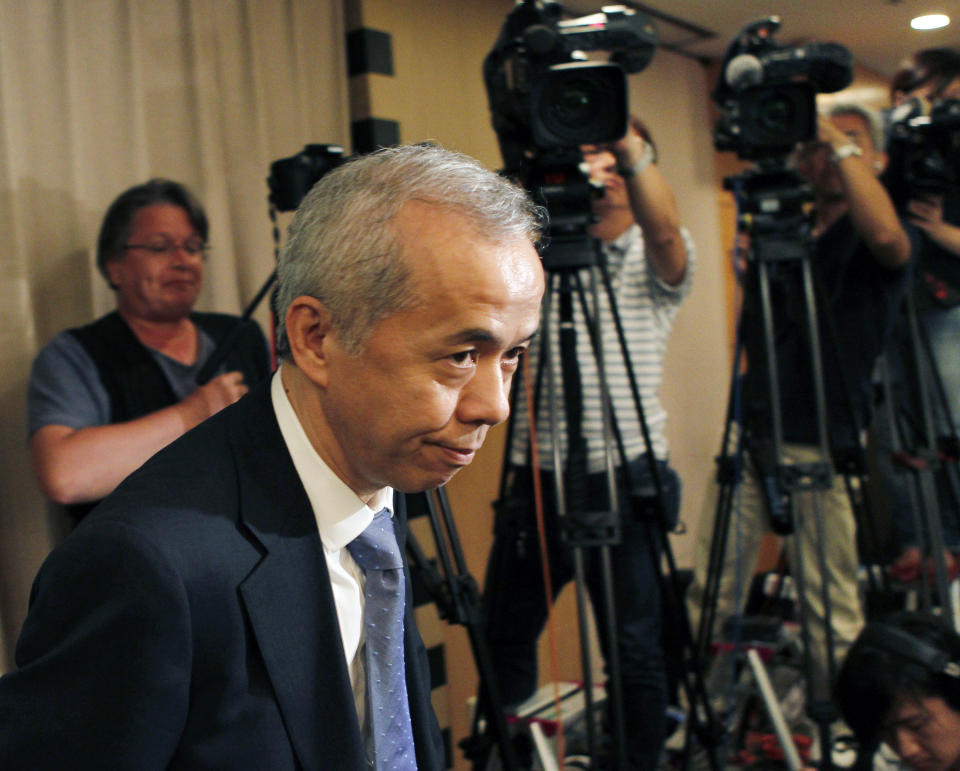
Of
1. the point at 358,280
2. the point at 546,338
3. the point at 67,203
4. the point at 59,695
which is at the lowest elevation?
the point at 59,695

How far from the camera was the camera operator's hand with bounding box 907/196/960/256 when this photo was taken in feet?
8.48

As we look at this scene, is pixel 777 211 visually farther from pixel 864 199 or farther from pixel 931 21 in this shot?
pixel 931 21

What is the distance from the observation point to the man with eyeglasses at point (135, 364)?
1.63 m

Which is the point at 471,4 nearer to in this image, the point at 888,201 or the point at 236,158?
the point at 236,158

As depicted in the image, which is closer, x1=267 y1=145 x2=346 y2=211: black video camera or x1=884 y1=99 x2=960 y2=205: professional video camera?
x1=267 y1=145 x2=346 y2=211: black video camera

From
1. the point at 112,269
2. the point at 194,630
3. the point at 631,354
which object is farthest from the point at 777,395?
the point at 194,630

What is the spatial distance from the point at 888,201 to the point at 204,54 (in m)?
1.70

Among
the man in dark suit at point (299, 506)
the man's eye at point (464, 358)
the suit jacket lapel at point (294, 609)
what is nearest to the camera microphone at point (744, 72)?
the man in dark suit at point (299, 506)

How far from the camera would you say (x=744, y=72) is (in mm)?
1914

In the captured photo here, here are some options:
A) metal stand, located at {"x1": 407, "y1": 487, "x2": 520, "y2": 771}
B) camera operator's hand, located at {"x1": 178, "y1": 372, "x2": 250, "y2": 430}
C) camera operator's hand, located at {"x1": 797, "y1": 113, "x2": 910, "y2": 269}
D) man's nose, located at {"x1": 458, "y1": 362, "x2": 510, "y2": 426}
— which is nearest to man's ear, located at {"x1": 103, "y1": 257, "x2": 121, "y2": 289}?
camera operator's hand, located at {"x1": 178, "y1": 372, "x2": 250, "y2": 430}

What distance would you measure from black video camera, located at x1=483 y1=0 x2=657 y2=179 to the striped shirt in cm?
40

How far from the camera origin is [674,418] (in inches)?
145

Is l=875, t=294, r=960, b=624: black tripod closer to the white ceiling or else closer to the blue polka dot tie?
the white ceiling

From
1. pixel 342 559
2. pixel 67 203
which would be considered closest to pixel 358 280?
pixel 342 559
